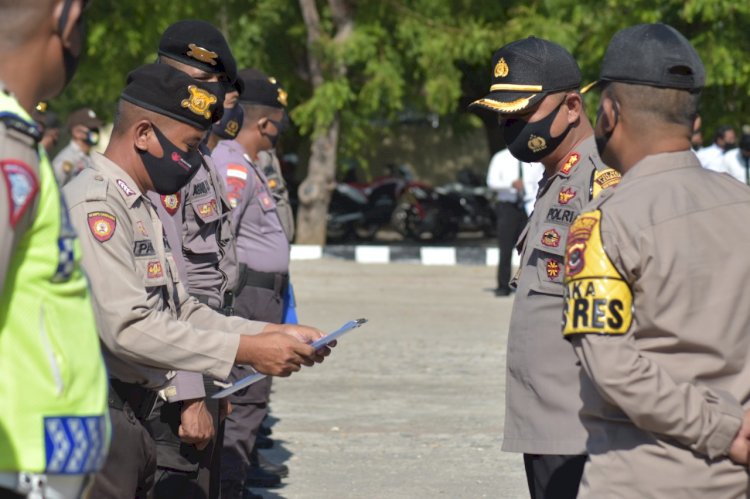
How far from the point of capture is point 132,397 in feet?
13.6

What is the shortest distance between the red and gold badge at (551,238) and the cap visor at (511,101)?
46 cm

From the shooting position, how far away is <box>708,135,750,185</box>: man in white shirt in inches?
636

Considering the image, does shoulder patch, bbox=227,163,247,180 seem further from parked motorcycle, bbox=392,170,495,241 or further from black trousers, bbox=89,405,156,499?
parked motorcycle, bbox=392,170,495,241

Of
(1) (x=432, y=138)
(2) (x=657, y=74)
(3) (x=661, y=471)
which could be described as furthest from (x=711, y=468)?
(1) (x=432, y=138)

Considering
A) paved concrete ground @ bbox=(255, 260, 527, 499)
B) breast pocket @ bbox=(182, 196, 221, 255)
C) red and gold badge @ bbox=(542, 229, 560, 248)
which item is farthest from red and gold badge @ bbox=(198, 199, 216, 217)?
paved concrete ground @ bbox=(255, 260, 527, 499)

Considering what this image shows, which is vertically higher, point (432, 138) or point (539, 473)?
point (539, 473)

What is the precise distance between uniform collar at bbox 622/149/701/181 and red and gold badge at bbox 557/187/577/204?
1.06 meters

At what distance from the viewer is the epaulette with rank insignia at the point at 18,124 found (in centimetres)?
237

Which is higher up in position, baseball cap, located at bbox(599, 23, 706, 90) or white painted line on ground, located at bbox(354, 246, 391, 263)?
baseball cap, located at bbox(599, 23, 706, 90)

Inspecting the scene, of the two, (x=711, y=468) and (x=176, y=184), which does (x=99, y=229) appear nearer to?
(x=176, y=184)

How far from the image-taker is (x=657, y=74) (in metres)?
3.19

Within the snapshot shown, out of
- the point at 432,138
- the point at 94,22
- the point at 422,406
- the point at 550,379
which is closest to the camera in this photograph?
the point at 550,379

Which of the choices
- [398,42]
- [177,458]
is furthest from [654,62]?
[398,42]

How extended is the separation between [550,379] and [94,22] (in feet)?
58.4
